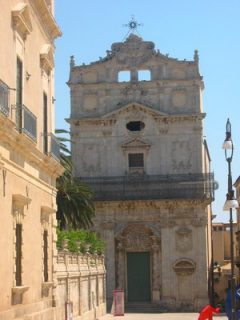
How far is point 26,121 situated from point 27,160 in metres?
1.07

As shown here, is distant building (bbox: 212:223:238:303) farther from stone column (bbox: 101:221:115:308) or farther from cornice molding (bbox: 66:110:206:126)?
cornice molding (bbox: 66:110:206:126)

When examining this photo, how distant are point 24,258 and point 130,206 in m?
32.7

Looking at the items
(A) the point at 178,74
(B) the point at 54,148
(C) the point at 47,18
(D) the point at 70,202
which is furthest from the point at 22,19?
(A) the point at 178,74

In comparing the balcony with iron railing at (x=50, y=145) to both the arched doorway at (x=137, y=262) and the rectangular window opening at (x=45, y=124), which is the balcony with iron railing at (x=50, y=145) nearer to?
the rectangular window opening at (x=45, y=124)

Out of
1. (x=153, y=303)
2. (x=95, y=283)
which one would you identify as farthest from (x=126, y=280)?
(x=95, y=283)

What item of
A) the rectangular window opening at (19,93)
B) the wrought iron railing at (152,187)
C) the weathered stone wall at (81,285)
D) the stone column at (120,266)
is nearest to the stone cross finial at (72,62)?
the wrought iron railing at (152,187)

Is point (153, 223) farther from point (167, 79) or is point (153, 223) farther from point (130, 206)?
point (167, 79)

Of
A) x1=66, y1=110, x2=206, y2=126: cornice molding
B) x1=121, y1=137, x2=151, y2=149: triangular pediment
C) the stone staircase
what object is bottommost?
the stone staircase

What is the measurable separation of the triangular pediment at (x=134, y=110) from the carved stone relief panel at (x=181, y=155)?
7.95ft

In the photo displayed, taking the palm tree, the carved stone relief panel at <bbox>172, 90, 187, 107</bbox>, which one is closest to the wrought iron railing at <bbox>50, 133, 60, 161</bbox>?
the palm tree

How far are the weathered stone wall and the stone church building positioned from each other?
8821 mm

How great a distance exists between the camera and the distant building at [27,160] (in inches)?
592

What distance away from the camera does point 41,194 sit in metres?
19.4

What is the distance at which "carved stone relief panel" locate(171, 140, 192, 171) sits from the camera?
5009 centimetres
